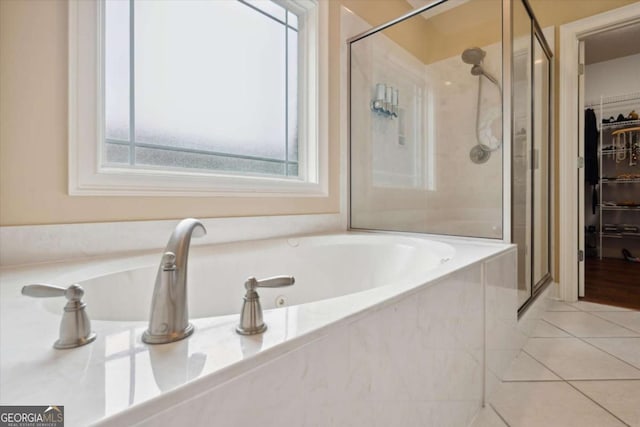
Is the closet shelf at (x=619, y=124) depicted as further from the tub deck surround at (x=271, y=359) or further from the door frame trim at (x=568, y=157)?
the tub deck surround at (x=271, y=359)

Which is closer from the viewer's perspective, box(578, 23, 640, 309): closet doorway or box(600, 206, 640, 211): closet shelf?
box(578, 23, 640, 309): closet doorway

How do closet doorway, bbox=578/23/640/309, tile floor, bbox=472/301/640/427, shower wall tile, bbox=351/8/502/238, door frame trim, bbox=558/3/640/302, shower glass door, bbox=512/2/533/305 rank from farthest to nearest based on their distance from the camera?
closet doorway, bbox=578/23/640/309 < door frame trim, bbox=558/3/640/302 < shower wall tile, bbox=351/8/502/238 < shower glass door, bbox=512/2/533/305 < tile floor, bbox=472/301/640/427

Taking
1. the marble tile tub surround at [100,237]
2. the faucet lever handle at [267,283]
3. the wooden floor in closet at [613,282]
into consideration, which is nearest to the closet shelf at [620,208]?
the wooden floor in closet at [613,282]

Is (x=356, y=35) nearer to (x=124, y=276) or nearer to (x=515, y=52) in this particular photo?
(x=515, y=52)

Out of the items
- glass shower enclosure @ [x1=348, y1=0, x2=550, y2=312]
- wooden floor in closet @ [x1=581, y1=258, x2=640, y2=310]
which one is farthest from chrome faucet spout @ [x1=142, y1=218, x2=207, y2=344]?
wooden floor in closet @ [x1=581, y1=258, x2=640, y2=310]

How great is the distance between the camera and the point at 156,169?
1.29 metres

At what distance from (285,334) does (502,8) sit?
1.91 m

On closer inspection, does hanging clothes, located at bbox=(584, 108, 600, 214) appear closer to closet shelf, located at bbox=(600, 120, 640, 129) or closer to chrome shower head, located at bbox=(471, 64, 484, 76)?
closet shelf, located at bbox=(600, 120, 640, 129)

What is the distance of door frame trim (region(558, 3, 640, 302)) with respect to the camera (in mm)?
2119

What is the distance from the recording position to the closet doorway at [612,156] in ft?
10.9

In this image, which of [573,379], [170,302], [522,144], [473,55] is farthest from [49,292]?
[473,55]

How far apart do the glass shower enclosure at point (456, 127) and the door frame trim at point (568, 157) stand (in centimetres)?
12

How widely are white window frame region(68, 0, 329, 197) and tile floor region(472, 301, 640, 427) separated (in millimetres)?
1280

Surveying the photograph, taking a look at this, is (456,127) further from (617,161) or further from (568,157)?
(617,161)
